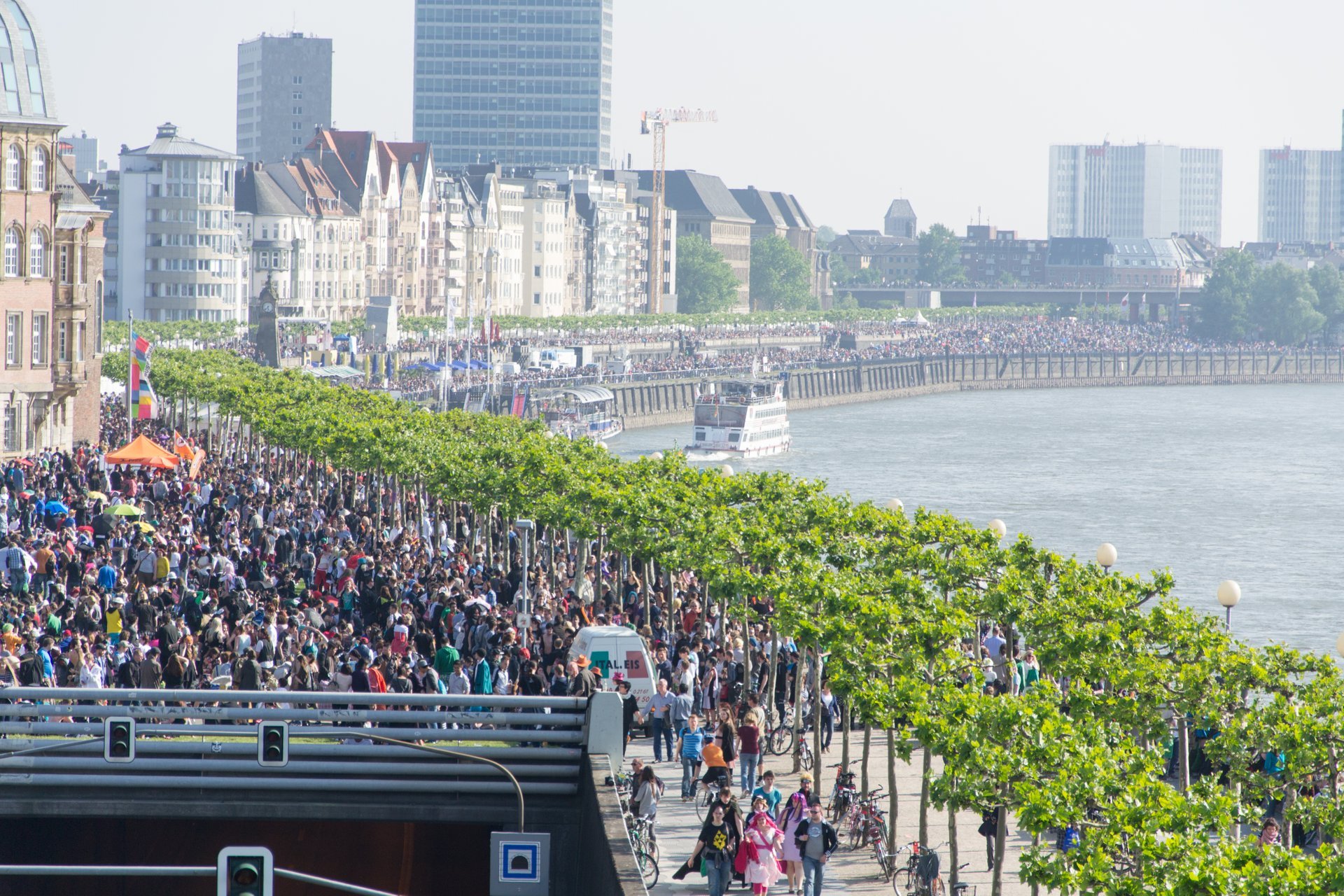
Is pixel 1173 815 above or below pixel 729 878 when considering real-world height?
above

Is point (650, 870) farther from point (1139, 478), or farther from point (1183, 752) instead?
point (1139, 478)

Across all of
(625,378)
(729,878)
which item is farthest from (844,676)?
(625,378)

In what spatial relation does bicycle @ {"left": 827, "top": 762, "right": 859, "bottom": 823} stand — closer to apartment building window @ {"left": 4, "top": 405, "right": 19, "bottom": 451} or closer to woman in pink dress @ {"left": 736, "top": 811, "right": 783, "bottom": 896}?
woman in pink dress @ {"left": 736, "top": 811, "right": 783, "bottom": 896}

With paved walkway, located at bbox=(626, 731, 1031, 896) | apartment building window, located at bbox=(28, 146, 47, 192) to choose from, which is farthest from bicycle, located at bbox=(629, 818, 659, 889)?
apartment building window, located at bbox=(28, 146, 47, 192)

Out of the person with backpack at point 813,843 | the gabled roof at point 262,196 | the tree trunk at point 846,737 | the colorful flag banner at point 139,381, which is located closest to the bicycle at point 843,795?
Answer: the tree trunk at point 846,737

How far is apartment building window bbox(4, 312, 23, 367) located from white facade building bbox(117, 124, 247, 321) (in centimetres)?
7711

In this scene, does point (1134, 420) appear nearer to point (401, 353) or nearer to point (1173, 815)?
point (401, 353)

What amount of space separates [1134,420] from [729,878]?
14785cm

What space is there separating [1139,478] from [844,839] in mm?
91078

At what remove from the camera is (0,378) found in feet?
220

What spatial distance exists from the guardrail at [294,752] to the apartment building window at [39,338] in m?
51.5

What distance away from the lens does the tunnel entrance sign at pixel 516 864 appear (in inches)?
721

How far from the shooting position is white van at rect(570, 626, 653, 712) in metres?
29.8

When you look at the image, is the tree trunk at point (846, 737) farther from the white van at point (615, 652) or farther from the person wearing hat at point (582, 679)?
the person wearing hat at point (582, 679)
